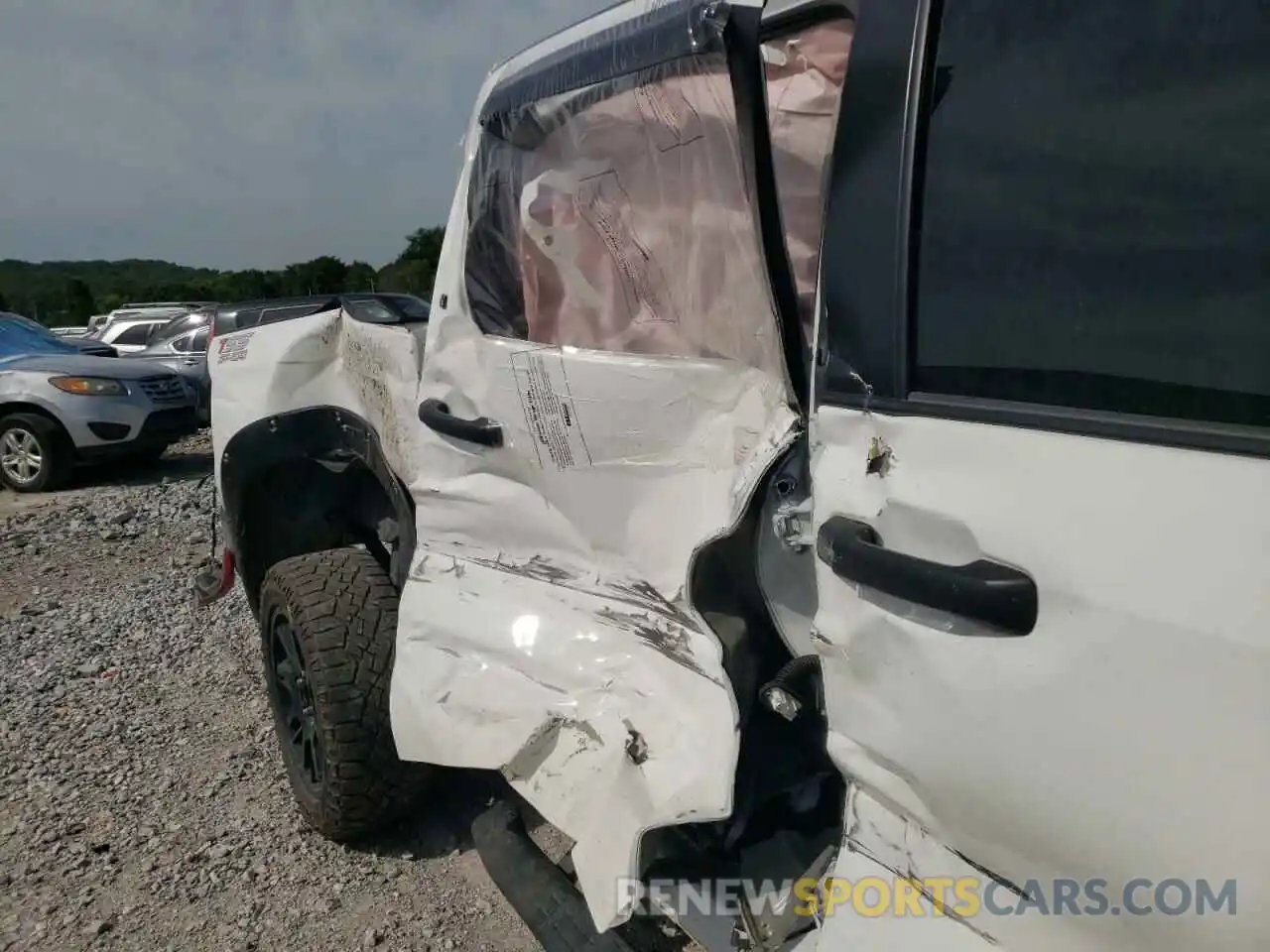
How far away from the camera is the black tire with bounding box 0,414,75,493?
30.0 ft

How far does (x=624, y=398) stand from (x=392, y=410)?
3.39 ft

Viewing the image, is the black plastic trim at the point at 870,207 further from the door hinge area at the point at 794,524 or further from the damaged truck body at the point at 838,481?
Answer: the door hinge area at the point at 794,524

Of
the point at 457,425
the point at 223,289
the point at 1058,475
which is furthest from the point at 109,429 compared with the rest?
the point at 223,289

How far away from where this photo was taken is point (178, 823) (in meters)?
3.07

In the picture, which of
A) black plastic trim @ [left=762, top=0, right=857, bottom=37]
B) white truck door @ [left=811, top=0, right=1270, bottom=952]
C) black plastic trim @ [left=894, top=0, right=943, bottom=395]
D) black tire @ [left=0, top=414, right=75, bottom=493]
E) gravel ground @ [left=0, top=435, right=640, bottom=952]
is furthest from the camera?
black tire @ [left=0, top=414, right=75, bottom=493]

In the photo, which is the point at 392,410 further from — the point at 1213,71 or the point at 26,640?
the point at 26,640

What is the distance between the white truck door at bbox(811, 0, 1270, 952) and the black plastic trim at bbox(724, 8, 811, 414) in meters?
0.26

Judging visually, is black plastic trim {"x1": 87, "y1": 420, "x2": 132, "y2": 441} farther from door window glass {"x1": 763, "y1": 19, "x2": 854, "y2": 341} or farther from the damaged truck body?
door window glass {"x1": 763, "y1": 19, "x2": 854, "y2": 341}

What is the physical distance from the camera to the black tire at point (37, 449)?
9148 mm

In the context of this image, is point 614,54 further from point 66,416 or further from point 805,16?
point 66,416

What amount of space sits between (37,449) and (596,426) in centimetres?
Result: 925

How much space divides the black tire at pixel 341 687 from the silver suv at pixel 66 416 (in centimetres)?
755

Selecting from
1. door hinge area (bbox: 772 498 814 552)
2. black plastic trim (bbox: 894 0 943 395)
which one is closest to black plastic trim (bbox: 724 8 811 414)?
door hinge area (bbox: 772 498 814 552)

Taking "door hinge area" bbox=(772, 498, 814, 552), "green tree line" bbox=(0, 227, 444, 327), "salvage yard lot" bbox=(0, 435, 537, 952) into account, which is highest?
"door hinge area" bbox=(772, 498, 814, 552)
